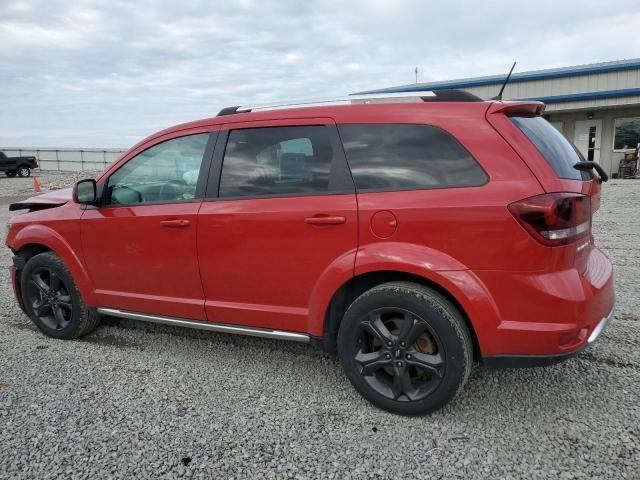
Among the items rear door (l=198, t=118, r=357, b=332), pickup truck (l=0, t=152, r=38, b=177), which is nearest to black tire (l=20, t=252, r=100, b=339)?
rear door (l=198, t=118, r=357, b=332)

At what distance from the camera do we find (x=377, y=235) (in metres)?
2.56

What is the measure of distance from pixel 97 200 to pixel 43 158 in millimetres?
41269

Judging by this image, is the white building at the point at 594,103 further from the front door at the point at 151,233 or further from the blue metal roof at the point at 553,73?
the front door at the point at 151,233

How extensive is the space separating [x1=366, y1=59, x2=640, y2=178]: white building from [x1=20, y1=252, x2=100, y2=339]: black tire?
19904 mm

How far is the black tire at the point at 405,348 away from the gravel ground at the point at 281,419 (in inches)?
6.0

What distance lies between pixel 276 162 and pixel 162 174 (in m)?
1.00

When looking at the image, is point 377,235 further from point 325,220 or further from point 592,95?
point 592,95

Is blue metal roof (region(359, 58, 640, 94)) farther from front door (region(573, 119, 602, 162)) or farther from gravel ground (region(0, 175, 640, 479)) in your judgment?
gravel ground (region(0, 175, 640, 479))

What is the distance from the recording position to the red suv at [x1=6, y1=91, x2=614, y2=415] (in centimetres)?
232

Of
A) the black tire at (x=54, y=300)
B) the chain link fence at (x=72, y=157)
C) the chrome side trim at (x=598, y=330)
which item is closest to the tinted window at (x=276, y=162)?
the chrome side trim at (x=598, y=330)

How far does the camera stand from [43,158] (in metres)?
38.4

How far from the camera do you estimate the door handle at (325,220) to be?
263 cm

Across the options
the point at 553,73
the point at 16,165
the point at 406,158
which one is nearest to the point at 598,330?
the point at 406,158

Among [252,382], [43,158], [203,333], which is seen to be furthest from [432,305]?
[43,158]
